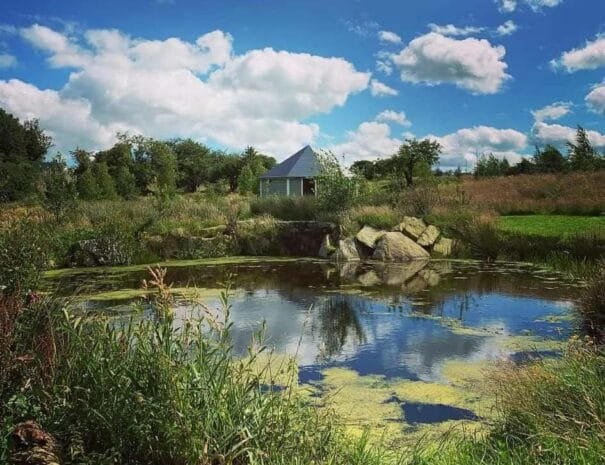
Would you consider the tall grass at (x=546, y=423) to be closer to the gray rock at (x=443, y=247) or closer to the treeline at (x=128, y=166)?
the gray rock at (x=443, y=247)

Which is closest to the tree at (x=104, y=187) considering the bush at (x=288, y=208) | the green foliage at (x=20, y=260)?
the bush at (x=288, y=208)

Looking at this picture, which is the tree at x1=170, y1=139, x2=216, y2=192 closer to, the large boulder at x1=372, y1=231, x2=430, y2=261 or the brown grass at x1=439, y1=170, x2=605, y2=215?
the brown grass at x1=439, y1=170, x2=605, y2=215

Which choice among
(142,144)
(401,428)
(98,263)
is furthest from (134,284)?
(142,144)

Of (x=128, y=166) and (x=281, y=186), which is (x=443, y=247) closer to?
(x=281, y=186)

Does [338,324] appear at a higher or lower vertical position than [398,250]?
lower

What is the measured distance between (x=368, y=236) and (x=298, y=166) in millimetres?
18294

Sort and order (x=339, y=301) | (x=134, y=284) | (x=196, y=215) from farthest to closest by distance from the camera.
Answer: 1. (x=196, y=215)
2. (x=134, y=284)
3. (x=339, y=301)

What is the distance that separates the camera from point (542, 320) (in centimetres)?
820

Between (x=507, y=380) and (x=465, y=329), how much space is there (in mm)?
3595

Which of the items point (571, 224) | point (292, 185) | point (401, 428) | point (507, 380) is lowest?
point (401, 428)

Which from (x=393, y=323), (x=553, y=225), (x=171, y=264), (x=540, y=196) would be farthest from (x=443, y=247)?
(x=393, y=323)

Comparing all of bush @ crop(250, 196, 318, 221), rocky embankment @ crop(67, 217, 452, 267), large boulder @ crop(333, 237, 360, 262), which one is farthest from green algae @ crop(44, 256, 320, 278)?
bush @ crop(250, 196, 318, 221)

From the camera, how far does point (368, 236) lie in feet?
55.7

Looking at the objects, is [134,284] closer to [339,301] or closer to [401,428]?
[339,301]
